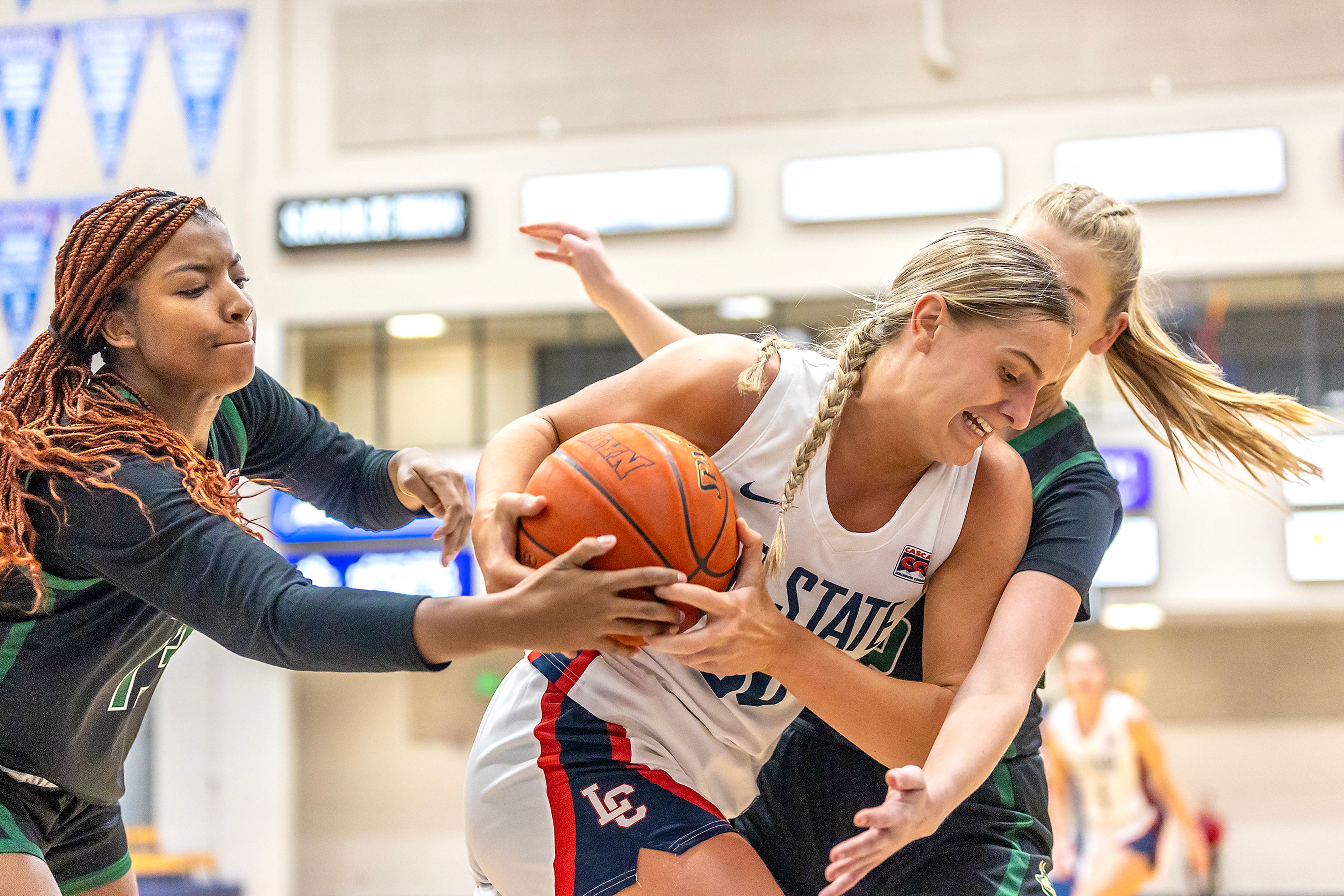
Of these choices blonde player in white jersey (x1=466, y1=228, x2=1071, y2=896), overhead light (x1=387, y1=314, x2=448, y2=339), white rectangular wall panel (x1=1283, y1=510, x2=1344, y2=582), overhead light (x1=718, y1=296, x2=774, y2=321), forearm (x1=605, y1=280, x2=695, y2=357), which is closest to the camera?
blonde player in white jersey (x1=466, y1=228, x2=1071, y2=896)

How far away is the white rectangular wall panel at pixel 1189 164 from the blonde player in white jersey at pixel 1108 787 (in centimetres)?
574

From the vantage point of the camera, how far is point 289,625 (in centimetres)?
197

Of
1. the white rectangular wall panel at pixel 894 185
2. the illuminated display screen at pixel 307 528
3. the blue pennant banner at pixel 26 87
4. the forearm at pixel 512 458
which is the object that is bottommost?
the illuminated display screen at pixel 307 528

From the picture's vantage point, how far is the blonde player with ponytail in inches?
98.0

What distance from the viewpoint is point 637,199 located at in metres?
13.2

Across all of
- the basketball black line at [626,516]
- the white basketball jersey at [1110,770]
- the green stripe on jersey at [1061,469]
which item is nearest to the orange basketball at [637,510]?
the basketball black line at [626,516]

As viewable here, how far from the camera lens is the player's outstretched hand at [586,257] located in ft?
11.3

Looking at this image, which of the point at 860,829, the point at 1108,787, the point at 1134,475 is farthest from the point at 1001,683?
the point at 1134,475

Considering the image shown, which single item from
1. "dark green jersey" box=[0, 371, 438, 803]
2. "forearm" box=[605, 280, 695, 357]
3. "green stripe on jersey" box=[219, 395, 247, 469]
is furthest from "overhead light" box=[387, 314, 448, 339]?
"green stripe on jersey" box=[219, 395, 247, 469]

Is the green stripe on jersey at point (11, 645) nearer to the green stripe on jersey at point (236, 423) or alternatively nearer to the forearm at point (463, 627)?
the green stripe on jersey at point (236, 423)

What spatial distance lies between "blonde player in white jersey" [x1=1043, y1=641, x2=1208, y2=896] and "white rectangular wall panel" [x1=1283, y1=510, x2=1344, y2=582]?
497 centimetres

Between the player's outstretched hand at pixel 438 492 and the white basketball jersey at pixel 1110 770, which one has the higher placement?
the player's outstretched hand at pixel 438 492

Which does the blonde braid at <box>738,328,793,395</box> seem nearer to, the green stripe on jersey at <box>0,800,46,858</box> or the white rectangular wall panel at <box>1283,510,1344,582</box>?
the green stripe on jersey at <box>0,800,46,858</box>

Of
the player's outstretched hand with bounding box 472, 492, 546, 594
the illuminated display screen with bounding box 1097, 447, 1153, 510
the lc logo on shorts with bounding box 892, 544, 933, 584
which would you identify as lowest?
the illuminated display screen with bounding box 1097, 447, 1153, 510
